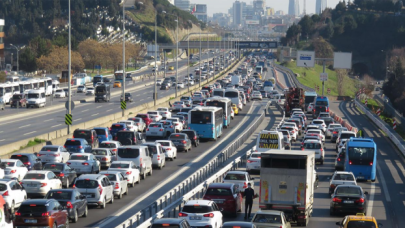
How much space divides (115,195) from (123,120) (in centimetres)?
2724

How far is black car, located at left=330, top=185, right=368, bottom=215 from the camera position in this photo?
29453 millimetres

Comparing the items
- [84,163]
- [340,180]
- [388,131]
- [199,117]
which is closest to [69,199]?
[84,163]

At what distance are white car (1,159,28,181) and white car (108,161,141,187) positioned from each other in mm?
3935

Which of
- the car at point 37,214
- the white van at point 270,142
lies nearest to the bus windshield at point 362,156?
the white van at point 270,142

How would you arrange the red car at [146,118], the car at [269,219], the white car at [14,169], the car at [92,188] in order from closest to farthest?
the car at [269,219] < the car at [92,188] < the white car at [14,169] < the red car at [146,118]


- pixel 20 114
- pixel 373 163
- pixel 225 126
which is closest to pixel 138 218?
pixel 373 163

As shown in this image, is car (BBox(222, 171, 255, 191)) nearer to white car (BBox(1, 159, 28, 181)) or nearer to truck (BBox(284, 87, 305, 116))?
white car (BBox(1, 159, 28, 181))

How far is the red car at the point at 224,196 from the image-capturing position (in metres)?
28.2

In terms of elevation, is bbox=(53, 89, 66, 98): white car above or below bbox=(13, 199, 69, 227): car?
below

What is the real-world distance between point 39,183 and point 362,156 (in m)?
18.4

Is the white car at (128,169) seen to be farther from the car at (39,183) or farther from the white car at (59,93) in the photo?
the white car at (59,93)

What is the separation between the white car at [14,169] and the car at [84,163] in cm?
335

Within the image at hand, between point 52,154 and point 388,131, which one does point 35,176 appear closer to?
point 52,154

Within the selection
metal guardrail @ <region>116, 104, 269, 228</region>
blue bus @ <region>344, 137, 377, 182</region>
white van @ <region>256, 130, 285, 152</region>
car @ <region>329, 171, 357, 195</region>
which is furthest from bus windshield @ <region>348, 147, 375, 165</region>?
metal guardrail @ <region>116, 104, 269, 228</region>
